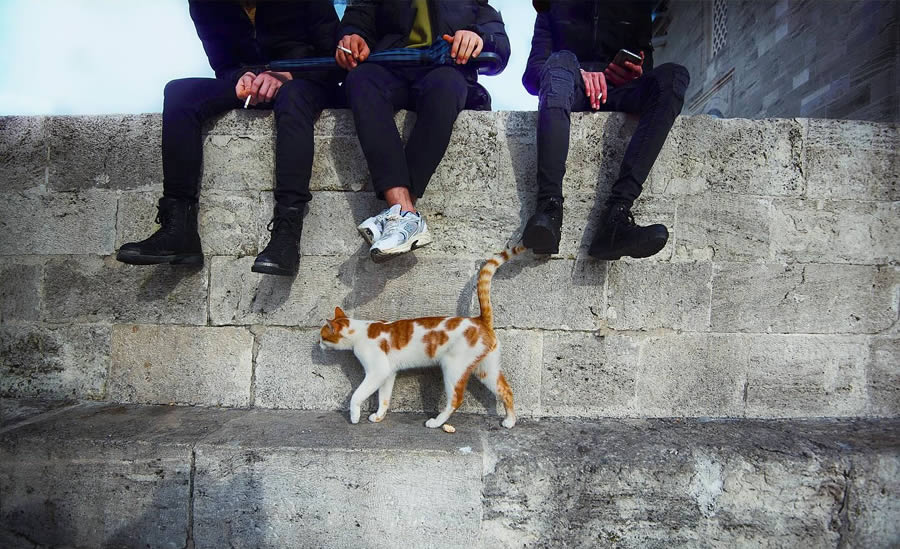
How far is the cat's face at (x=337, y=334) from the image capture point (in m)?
2.09

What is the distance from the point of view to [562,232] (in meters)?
2.29

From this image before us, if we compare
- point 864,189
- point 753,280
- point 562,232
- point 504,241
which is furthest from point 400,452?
point 864,189

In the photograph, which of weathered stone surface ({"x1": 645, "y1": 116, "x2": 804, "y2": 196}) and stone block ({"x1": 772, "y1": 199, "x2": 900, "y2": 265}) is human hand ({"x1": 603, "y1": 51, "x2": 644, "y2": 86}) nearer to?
weathered stone surface ({"x1": 645, "y1": 116, "x2": 804, "y2": 196})

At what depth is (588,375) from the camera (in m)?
2.28

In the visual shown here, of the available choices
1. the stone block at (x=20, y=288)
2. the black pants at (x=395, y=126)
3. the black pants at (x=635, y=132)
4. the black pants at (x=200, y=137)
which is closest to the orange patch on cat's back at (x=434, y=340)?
the black pants at (x=395, y=126)

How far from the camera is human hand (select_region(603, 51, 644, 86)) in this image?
7.89ft

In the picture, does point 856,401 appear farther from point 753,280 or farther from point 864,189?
point 864,189

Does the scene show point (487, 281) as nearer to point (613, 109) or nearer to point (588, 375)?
point (588, 375)

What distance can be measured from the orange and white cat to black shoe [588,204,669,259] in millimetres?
442

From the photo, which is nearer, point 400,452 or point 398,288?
point 400,452

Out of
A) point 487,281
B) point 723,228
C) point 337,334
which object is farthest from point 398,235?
point 723,228

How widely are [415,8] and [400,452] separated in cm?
250

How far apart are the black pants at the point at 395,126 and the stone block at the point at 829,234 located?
6.11 ft

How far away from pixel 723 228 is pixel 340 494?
235 centimetres
